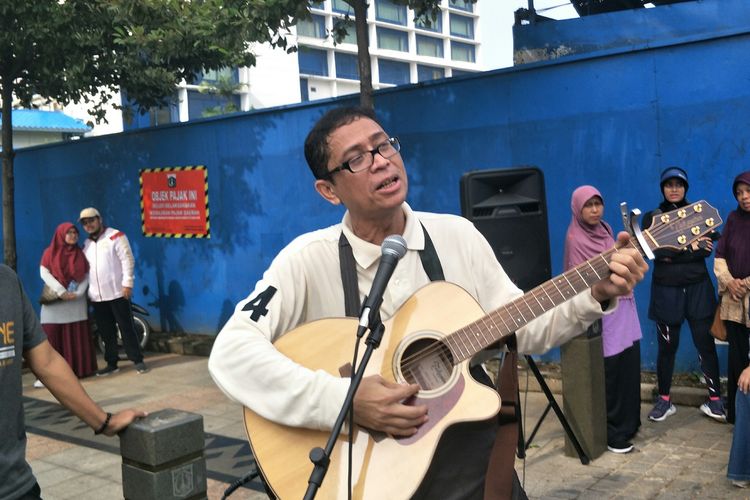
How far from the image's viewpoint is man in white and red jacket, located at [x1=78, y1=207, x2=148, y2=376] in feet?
29.3

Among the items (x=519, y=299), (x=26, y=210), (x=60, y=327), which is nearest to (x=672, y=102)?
(x=519, y=299)

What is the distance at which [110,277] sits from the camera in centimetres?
898

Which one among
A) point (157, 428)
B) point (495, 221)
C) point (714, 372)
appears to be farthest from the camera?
point (714, 372)

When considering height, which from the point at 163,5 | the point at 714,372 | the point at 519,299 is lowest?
the point at 714,372

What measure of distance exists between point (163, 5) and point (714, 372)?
21.3 feet

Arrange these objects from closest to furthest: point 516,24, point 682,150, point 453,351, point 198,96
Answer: point 453,351
point 682,150
point 516,24
point 198,96

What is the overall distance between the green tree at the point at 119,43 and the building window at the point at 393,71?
3069 inches

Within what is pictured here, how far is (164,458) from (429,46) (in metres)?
97.5

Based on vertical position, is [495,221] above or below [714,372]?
above

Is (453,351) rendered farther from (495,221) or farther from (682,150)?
(682,150)

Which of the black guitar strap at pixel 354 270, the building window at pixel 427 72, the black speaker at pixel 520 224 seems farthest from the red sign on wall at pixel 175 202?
the building window at pixel 427 72

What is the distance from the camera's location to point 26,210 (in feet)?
41.7

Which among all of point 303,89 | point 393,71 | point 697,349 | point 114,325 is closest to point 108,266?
point 114,325

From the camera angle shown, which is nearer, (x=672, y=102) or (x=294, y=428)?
(x=294, y=428)
